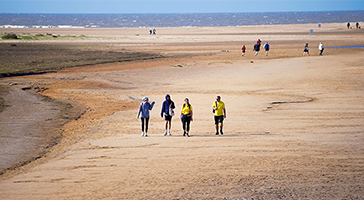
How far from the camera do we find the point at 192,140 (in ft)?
49.1

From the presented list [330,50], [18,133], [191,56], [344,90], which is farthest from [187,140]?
[330,50]

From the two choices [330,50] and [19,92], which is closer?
[19,92]

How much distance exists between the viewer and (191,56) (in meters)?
44.1

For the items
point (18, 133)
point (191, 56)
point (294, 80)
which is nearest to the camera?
point (18, 133)

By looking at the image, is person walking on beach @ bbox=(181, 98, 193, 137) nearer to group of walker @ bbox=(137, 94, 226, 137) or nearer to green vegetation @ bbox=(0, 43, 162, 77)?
group of walker @ bbox=(137, 94, 226, 137)

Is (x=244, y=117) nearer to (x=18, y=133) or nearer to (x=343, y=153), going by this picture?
(x=343, y=153)

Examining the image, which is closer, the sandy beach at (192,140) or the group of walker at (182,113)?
the sandy beach at (192,140)

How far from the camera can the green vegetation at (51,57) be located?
115 ft

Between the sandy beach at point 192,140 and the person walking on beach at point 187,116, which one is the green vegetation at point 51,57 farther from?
the person walking on beach at point 187,116

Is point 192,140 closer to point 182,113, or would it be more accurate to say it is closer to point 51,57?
point 182,113

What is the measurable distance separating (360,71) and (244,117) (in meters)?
15.9

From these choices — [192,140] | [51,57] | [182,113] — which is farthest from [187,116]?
[51,57]

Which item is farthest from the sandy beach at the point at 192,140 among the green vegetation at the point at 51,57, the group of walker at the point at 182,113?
the green vegetation at the point at 51,57

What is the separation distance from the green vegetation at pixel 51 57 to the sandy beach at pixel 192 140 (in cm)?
451
